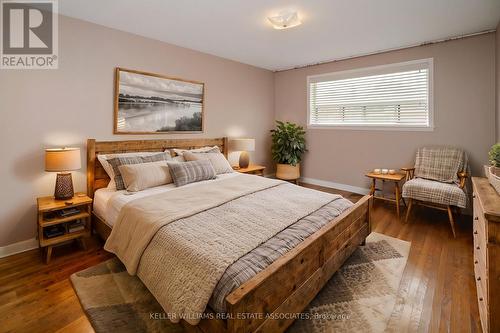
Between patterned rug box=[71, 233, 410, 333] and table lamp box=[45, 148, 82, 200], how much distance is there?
34.5 inches

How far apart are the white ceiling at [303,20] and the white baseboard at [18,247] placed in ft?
8.02

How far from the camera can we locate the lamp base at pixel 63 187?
2.62 meters

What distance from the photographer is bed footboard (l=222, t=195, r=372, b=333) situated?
48.3 inches

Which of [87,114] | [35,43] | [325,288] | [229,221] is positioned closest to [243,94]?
[87,114]

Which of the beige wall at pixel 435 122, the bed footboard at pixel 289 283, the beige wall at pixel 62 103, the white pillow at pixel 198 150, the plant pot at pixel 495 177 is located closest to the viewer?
the bed footboard at pixel 289 283

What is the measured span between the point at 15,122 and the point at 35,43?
0.84 metres

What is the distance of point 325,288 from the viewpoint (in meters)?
2.06

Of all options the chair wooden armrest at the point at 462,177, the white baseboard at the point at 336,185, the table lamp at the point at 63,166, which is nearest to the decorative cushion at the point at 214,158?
the table lamp at the point at 63,166

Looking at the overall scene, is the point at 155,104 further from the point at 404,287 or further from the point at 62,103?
the point at 404,287

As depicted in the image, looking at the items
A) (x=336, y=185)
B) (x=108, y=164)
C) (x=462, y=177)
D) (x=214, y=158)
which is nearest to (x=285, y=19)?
(x=214, y=158)

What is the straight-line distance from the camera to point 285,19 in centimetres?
279

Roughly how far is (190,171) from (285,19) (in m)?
2.01

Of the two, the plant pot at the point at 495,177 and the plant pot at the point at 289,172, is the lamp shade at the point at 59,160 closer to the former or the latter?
the plant pot at the point at 289,172

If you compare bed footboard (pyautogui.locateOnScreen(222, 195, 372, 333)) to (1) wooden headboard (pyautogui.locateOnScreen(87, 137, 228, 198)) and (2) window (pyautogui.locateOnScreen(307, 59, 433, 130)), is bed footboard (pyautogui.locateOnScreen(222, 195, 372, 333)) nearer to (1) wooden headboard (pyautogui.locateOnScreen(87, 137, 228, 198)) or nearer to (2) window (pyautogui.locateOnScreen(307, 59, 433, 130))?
(1) wooden headboard (pyautogui.locateOnScreen(87, 137, 228, 198))
